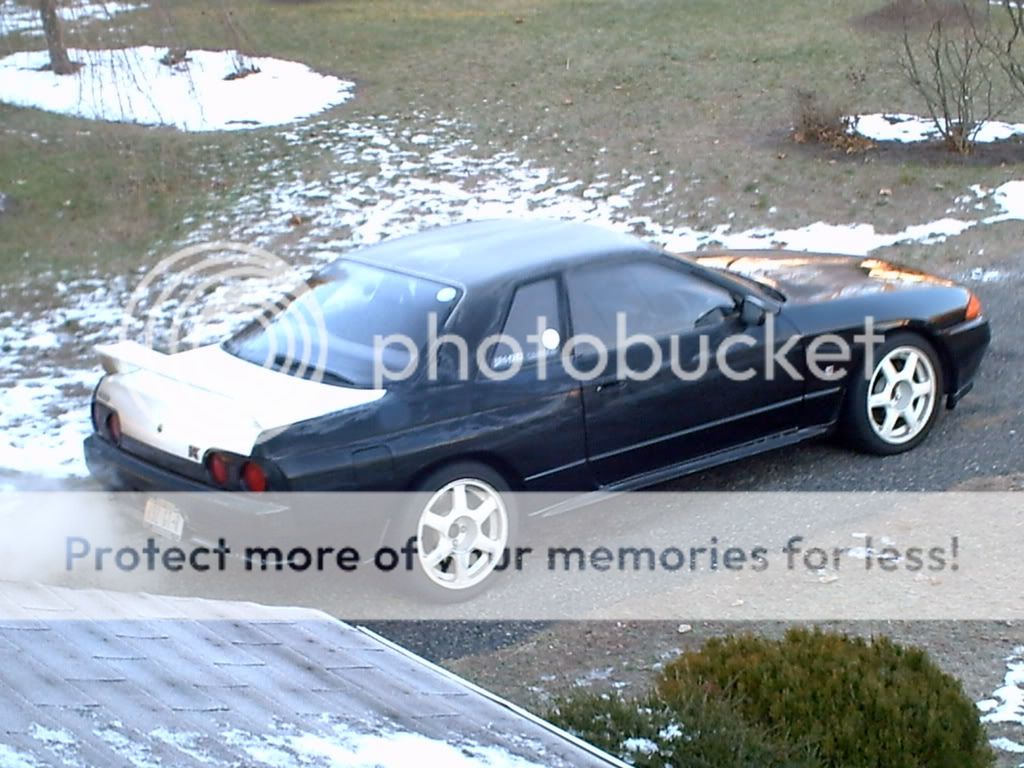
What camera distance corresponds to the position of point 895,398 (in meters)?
7.31

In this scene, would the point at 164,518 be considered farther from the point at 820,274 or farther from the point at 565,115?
the point at 565,115

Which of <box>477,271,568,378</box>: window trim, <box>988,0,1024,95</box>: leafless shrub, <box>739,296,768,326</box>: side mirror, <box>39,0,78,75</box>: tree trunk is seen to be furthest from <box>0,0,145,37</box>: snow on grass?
<box>988,0,1024,95</box>: leafless shrub

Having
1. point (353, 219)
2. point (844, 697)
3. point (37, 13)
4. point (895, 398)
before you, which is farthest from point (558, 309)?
point (37, 13)

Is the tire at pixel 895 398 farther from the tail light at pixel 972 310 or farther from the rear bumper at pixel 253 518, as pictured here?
the rear bumper at pixel 253 518

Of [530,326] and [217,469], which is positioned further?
[530,326]

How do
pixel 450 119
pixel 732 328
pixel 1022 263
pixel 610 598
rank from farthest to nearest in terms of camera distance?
pixel 450 119 < pixel 1022 263 < pixel 732 328 < pixel 610 598

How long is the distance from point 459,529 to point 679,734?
2.26 metres

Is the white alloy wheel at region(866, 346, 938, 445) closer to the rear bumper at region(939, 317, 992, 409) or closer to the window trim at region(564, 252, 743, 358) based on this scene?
the rear bumper at region(939, 317, 992, 409)

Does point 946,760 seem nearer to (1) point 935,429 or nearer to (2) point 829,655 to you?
(2) point 829,655

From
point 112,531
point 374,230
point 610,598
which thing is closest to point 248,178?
point 374,230

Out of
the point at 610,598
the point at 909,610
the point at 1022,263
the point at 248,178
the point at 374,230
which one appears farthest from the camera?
the point at 248,178

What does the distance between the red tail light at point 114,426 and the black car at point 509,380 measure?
2 centimetres

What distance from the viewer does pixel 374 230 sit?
12766 millimetres

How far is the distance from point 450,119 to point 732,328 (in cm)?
1122
